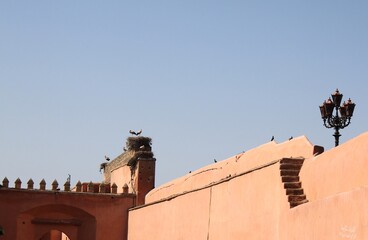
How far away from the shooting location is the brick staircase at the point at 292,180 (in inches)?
410

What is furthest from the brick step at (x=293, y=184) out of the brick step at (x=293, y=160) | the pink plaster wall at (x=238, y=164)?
the pink plaster wall at (x=238, y=164)

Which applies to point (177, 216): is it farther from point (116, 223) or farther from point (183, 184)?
point (116, 223)

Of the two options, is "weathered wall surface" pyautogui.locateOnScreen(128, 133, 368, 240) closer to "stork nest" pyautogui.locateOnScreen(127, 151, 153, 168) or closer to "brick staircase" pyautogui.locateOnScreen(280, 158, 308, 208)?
"brick staircase" pyautogui.locateOnScreen(280, 158, 308, 208)

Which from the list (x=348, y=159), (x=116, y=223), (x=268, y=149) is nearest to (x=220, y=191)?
(x=268, y=149)

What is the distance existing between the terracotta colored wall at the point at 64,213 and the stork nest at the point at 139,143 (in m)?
1.43

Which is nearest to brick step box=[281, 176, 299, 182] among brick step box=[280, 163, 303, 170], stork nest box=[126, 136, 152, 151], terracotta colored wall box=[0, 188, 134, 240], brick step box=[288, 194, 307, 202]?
brick step box=[280, 163, 303, 170]

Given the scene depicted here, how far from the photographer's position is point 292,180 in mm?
10781

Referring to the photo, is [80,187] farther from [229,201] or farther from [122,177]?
[229,201]

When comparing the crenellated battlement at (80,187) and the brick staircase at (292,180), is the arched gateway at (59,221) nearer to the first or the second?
the crenellated battlement at (80,187)

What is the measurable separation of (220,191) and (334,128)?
2.25 m

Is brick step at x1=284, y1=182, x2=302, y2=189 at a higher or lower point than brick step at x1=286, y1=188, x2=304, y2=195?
higher

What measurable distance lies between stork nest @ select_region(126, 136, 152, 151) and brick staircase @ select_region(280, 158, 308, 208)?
1191 cm

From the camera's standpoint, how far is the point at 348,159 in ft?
30.7

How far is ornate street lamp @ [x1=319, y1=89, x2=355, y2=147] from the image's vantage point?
13836mm
